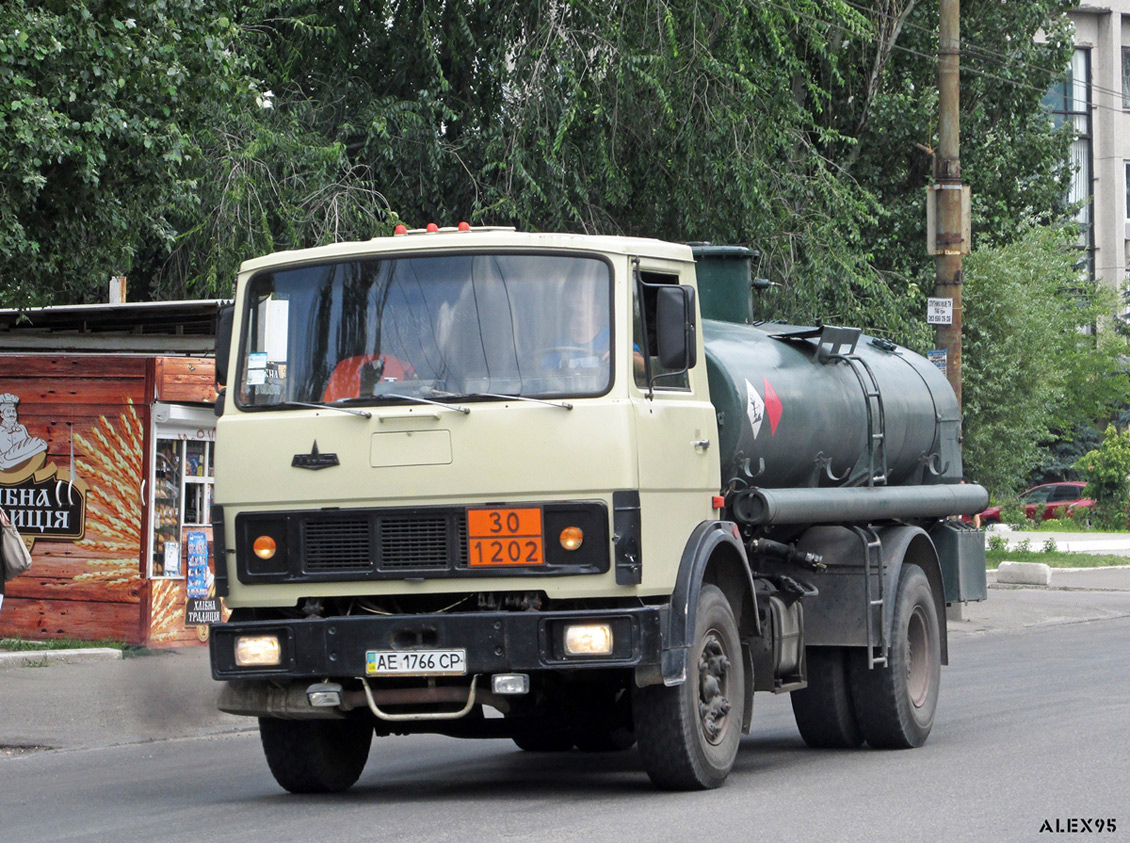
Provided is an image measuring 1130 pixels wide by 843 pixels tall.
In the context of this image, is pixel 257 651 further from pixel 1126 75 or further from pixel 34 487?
pixel 1126 75

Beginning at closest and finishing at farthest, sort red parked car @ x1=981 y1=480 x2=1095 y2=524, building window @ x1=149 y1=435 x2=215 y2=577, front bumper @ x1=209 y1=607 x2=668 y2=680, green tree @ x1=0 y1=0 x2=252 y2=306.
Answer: front bumper @ x1=209 y1=607 x2=668 y2=680
green tree @ x1=0 y1=0 x2=252 y2=306
building window @ x1=149 y1=435 x2=215 y2=577
red parked car @ x1=981 y1=480 x2=1095 y2=524

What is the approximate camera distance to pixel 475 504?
25.1 ft

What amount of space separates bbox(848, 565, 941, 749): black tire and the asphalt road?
0.51 feet

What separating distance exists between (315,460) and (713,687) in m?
2.17

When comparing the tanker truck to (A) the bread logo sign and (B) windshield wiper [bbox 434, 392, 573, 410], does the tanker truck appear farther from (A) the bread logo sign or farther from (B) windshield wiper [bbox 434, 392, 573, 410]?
(A) the bread logo sign

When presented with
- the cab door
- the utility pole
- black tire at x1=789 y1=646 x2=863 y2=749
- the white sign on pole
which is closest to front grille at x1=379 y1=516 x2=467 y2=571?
the cab door

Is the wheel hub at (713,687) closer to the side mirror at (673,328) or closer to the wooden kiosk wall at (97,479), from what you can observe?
the side mirror at (673,328)

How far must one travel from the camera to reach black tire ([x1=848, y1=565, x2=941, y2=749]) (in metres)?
10.2

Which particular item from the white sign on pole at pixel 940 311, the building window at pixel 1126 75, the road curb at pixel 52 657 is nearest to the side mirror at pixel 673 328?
the road curb at pixel 52 657

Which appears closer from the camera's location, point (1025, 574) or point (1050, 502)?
point (1025, 574)

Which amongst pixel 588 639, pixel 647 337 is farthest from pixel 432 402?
pixel 588 639

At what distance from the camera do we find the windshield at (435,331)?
771cm

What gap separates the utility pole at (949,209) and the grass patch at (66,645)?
885 cm

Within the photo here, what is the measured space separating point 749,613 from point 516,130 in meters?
10.6
